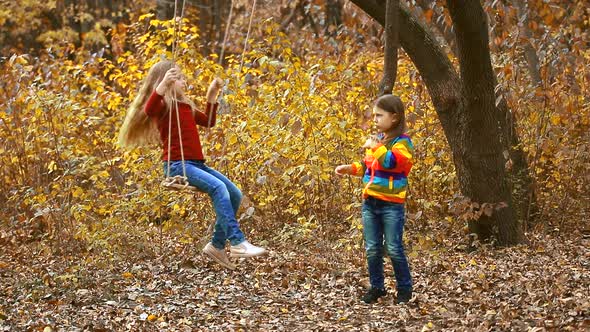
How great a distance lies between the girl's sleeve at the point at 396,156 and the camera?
606cm

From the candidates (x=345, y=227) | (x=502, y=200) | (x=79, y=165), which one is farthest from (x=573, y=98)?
(x=79, y=165)

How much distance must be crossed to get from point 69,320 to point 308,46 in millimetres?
8836

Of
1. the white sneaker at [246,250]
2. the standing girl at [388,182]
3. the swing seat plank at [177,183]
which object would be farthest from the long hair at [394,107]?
the swing seat plank at [177,183]

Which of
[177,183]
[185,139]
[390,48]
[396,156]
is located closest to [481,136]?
[390,48]

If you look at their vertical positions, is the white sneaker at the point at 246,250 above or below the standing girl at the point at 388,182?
below

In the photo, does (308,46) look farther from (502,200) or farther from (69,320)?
(69,320)

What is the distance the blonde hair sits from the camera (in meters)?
7.21

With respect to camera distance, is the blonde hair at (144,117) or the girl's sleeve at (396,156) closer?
the girl's sleeve at (396,156)

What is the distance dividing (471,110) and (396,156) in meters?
2.28

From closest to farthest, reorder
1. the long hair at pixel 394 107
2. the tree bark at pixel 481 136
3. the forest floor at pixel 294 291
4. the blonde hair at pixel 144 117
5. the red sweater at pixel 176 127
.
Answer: the forest floor at pixel 294 291
the long hair at pixel 394 107
the red sweater at pixel 176 127
the blonde hair at pixel 144 117
the tree bark at pixel 481 136

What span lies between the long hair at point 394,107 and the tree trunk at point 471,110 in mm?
1763

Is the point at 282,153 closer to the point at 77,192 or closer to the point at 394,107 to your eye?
the point at 77,192

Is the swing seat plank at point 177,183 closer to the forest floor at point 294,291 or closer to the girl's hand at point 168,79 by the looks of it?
the girl's hand at point 168,79

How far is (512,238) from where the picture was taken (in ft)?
27.9
